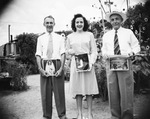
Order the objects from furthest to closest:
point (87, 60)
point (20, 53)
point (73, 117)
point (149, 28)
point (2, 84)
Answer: point (20, 53) → point (2, 84) → point (149, 28) → point (73, 117) → point (87, 60)

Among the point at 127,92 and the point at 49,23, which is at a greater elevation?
the point at 49,23

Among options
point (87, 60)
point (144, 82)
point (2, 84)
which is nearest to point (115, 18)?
point (87, 60)

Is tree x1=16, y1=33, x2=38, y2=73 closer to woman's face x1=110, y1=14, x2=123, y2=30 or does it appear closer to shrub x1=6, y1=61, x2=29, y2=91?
shrub x1=6, y1=61, x2=29, y2=91

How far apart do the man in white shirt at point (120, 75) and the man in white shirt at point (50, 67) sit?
85 cm

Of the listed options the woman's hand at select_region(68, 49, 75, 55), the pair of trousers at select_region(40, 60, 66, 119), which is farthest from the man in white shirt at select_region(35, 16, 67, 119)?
the woman's hand at select_region(68, 49, 75, 55)

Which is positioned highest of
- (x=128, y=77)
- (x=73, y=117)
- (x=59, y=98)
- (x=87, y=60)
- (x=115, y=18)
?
(x=115, y=18)

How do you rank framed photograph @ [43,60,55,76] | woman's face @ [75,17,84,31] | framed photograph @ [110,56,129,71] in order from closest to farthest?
framed photograph @ [110,56,129,71] → framed photograph @ [43,60,55,76] → woman's face @ [75,17,84,31]

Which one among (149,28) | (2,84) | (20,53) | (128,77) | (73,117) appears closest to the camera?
(128,77)

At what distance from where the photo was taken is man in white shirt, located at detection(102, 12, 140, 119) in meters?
3.37

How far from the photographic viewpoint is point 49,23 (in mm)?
3766

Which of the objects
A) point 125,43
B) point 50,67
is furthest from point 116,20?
point 50,67

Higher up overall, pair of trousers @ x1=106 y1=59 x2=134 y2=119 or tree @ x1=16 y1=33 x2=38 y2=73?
tree @ x1=16 y1=33 x2=38 y2=73

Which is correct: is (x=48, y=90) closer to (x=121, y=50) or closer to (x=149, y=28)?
(x=121, y=50)

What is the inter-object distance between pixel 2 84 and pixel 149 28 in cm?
539
